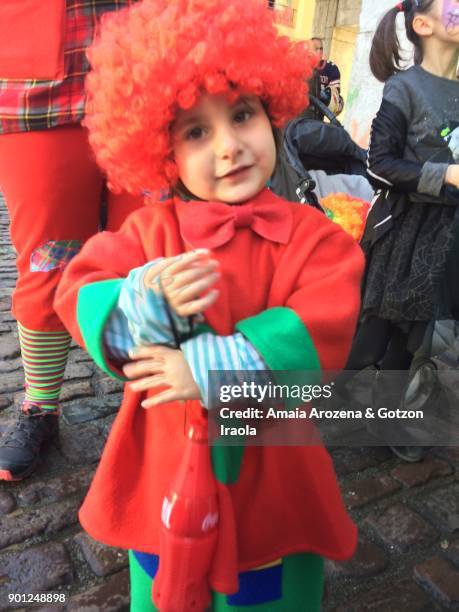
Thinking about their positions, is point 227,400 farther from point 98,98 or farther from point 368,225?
point 368,225

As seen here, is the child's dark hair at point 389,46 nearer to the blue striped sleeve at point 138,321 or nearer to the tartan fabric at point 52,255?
the tartan fabric at point 52,255

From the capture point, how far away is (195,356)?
875mm

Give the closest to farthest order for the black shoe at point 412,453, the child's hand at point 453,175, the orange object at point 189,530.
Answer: the orange object at point 189,530 < the child's hand at point 453,175 < the black shoe at point 412,453

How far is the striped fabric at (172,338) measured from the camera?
2.81ft

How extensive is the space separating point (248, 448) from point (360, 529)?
107cm

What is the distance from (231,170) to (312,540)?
0.78 m

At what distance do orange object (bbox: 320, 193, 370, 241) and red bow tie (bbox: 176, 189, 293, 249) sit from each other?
1486mm

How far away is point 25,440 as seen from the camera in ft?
6.67

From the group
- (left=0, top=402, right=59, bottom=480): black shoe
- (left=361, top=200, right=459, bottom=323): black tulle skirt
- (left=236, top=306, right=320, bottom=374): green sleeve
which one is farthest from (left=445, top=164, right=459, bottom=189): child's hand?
(left=0, top=402, right=59, bottom=480): black shoe

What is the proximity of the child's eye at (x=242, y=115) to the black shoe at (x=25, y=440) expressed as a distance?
59.2 inches

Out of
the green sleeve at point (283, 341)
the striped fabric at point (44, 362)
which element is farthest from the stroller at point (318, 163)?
the green sleeve at point (283, 341)

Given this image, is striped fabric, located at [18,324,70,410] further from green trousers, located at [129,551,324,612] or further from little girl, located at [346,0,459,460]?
little girl, located at [346,0,459,460]

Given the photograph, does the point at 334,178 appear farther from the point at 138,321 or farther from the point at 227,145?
the point at 138,321

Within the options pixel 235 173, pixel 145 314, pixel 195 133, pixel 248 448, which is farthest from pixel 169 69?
pixel 248 448
